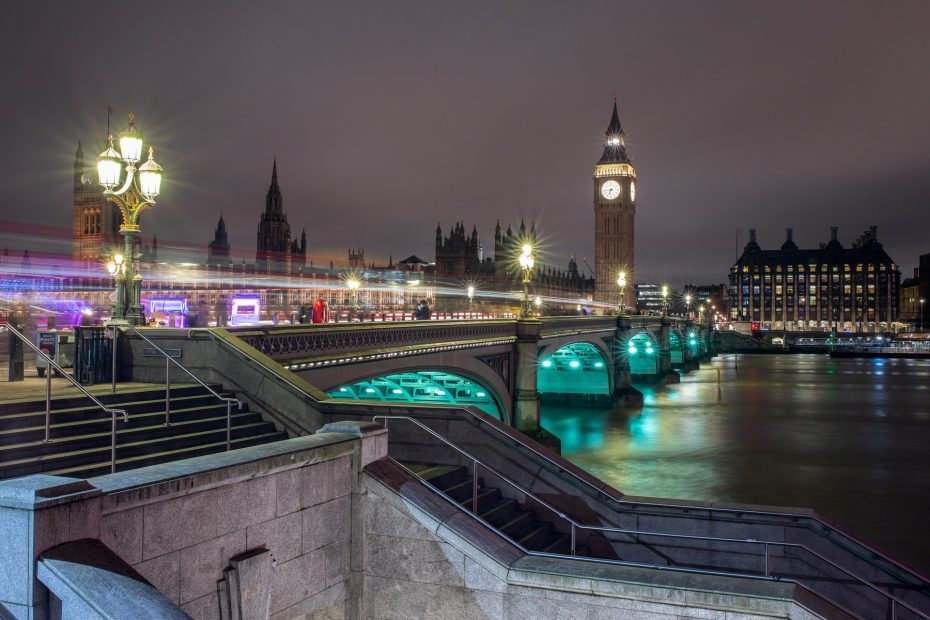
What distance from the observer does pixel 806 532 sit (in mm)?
14992

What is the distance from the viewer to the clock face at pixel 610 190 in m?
177

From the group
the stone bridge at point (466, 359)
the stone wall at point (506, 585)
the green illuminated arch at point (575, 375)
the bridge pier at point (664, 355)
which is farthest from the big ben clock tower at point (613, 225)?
the stone wall at point (506, 585)

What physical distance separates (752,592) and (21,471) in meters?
8.97

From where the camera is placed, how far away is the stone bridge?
19.3 metres

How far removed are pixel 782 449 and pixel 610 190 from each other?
138 m

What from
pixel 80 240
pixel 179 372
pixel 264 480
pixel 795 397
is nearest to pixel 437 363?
pixel 179 372

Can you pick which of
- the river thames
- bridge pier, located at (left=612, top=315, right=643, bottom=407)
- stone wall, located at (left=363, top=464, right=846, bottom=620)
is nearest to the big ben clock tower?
the river thames

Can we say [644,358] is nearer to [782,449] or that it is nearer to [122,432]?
[782,449]

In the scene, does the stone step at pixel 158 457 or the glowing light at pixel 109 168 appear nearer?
the stone step at pixel 158 457

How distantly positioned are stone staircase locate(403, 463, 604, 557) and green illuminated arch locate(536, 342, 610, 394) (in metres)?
53.2

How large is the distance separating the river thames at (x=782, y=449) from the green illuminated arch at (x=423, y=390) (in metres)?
6.74

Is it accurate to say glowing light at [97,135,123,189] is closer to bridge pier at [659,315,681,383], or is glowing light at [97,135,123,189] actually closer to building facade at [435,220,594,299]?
bridge pier at [659,315,681,383]

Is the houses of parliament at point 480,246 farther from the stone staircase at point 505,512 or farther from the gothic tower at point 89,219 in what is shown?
the stone staircase at point 505,512

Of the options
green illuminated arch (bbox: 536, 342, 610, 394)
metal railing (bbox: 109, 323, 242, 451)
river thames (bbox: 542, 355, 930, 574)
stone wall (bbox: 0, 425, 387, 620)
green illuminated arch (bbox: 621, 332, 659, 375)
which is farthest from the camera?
green illuminated arch (bbox: 621, 332, 659, 375)
